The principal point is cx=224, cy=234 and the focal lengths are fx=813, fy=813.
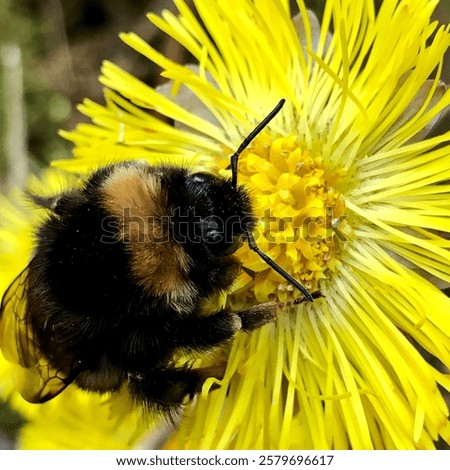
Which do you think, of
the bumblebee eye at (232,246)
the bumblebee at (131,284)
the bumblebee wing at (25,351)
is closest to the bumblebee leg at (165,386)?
the bumblebee at (131,284)

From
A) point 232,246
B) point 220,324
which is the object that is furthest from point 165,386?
point 232,246

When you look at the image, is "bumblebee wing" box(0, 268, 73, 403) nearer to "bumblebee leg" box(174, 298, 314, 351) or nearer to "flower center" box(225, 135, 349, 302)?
"bumblebee leg" box(174, 298, 314, 351)

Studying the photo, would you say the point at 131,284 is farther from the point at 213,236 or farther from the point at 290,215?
the point at 290,215

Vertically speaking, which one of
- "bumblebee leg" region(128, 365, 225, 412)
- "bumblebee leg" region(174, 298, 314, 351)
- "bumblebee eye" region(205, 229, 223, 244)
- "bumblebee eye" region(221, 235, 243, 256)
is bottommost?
"bumblebee leg" region(128, 365, 225, 412)

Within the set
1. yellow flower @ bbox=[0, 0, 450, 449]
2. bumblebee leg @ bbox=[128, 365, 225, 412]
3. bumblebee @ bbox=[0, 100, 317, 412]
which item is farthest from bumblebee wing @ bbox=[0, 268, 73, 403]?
yellow flower @ bbox=[0, 0, 450, 449]

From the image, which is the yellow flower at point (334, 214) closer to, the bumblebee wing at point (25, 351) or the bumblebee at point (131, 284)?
the bumblebee at point (131, 284)

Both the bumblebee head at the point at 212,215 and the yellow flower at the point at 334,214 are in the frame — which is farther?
the yellow flower at the point at 334,214

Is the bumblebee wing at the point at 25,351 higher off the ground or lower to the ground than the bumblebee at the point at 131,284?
lower

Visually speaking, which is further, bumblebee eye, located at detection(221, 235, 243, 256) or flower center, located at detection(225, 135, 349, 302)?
flower center, located at detection(225, 135, 349, 302)
